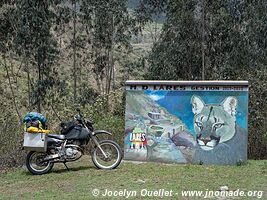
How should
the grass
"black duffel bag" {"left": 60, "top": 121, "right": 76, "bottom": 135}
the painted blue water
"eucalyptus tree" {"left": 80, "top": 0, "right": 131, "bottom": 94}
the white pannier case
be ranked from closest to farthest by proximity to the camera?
the grass, the white pannier case, "black duffel bag" {"left": 60, "top": 121, "right": 76, "bottom": 135}, the painted blue water, "eucalyptus tree" {"left": 80, "top": 0, "right": 131, "bottom": 94}

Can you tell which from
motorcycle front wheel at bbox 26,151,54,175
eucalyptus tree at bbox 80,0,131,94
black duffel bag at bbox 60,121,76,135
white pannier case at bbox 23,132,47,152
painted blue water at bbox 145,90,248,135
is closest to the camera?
white pannier case at bbox 23,132,47,152

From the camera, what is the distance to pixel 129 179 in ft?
24.1

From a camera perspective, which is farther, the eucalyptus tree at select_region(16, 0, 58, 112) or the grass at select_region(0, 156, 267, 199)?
the eucalyptus tree at select_region(16, 0, 58, 112)

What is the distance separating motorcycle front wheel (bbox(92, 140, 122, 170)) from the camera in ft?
27.4

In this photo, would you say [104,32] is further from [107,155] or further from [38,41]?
[107,155]

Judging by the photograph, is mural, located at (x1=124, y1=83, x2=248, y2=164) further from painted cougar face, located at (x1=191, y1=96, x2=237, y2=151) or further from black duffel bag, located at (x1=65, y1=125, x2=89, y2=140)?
black duffel bag, located at (x1=65, y1=125, x2=89, y2=140)

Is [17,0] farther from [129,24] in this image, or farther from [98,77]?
[98,77]

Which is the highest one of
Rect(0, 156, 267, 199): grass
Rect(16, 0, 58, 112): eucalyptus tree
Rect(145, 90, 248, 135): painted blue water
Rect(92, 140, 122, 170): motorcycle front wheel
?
Rect(16, 0, 58, 112): eucalyptus tree

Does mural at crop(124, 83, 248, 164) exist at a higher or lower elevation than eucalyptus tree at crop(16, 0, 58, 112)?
lower

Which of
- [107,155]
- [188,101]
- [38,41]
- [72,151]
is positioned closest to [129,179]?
[107,155]

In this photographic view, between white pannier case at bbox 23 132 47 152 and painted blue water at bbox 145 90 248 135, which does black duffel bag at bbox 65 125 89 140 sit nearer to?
white pannier case at bbox 23 132 47 152

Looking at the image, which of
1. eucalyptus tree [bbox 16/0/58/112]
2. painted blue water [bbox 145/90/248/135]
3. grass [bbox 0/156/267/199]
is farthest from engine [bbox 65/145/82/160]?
eucalyptus tree [bbox 16/0/58/112]

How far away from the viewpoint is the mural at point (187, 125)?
28.7ft

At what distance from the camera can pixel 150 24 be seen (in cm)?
2634
